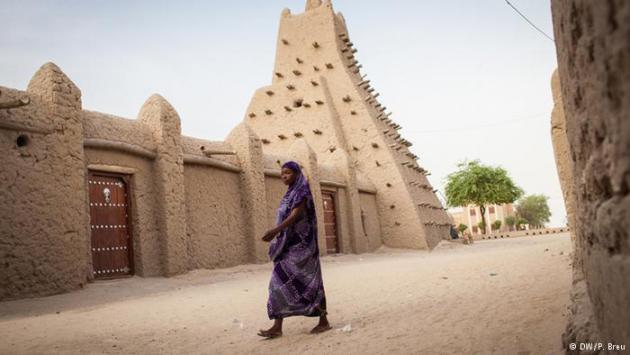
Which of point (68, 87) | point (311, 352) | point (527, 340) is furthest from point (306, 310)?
point (68, 87)

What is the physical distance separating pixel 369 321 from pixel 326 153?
1771 centimetres

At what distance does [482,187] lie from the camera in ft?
118

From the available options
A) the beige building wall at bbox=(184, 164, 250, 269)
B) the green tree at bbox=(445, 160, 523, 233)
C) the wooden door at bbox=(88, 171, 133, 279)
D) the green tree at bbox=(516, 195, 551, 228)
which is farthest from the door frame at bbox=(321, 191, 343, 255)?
the green tree at bbox=(516, 195, 551, 228)

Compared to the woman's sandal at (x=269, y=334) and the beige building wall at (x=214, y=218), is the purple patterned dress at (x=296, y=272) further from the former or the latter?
the beige building wall at (x=214, y=218)

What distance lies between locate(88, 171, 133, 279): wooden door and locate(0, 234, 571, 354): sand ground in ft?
4.42

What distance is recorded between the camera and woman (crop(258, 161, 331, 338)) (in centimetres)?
425

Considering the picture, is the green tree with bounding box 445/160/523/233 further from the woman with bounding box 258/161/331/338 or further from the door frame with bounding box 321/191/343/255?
the woman with bounding box 258/161/331/338

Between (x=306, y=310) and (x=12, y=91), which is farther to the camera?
(x=12, y=91)

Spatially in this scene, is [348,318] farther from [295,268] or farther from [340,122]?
[340,122]

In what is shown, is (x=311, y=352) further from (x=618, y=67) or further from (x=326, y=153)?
(x=326, y=153)

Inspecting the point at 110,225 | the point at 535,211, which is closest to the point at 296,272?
the point at 110,225

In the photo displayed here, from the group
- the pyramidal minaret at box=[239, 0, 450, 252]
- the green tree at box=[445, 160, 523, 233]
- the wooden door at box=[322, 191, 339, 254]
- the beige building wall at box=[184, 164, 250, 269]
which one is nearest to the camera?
the beige building wall at box=[184, 164, 250, 269]

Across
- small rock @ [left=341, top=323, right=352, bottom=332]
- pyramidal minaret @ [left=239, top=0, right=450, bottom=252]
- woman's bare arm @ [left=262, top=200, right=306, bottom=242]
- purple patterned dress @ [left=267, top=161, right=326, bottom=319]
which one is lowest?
small rock @ [left=341, top=323, right=352, bottom=332]

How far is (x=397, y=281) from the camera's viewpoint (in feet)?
23.9
